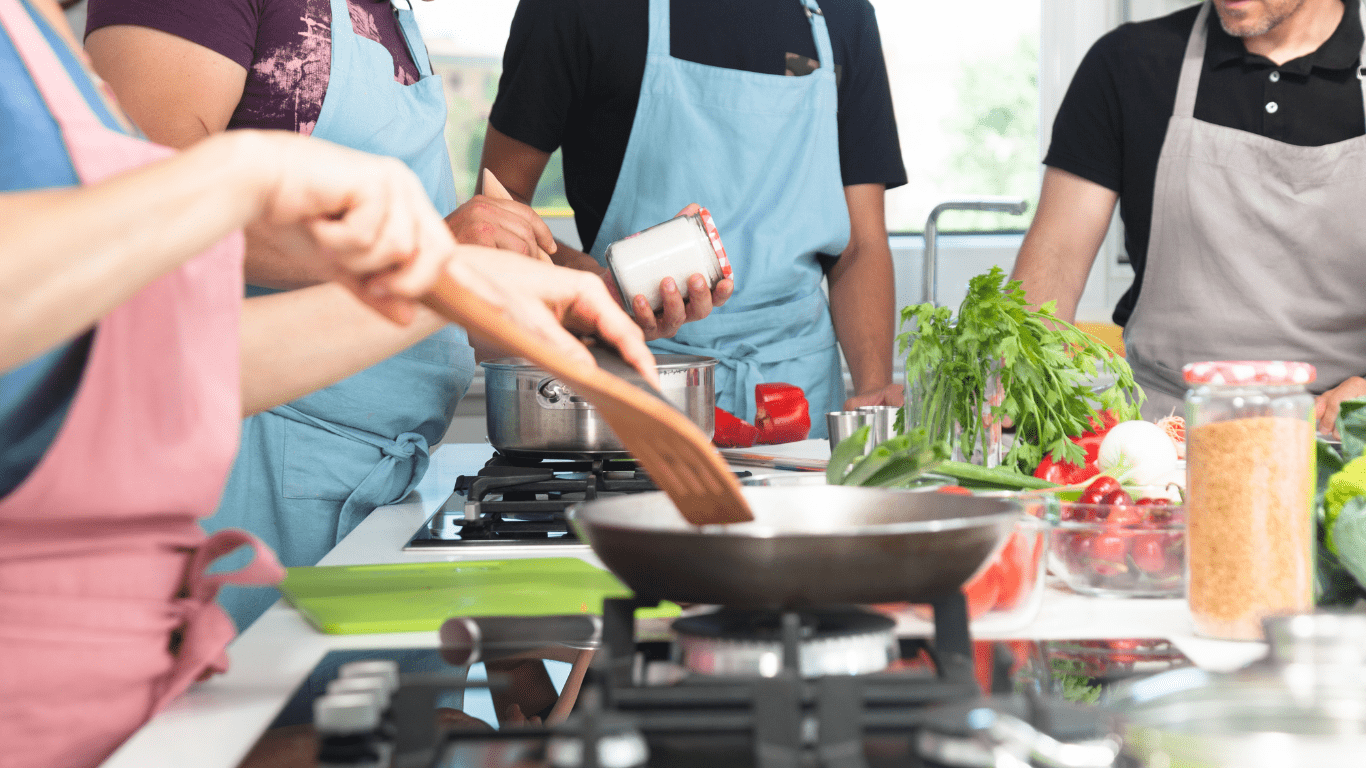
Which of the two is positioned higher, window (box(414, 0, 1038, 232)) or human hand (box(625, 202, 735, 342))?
window (box(414, 0, 1038, 232))

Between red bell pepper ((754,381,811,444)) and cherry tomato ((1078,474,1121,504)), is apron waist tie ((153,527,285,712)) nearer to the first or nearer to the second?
cherry tomato ((1078,474,1121,504))

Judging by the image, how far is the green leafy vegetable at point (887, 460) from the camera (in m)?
0.91

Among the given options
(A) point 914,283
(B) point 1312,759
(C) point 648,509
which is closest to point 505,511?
(C) point 648,509

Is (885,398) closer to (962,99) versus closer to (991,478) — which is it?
(991,478)

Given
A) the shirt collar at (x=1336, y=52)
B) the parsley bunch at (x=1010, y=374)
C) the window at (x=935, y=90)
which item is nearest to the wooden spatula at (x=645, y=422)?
the parsley bunch at (x=1010, y=374)

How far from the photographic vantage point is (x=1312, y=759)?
0.45 meters

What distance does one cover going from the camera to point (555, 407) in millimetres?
1480

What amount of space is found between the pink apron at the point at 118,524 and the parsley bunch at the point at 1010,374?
2.67 ft

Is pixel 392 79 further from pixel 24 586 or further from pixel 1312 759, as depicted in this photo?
pixel 1312 759

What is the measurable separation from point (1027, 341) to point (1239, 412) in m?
0.56

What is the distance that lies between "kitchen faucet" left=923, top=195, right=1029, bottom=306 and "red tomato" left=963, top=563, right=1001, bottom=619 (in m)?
1.71

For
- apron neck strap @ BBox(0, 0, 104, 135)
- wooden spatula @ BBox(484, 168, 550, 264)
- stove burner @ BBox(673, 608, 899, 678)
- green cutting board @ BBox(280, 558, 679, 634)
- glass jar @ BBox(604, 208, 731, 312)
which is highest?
apron neck strap @ BBox(0, 0, 104, 135)

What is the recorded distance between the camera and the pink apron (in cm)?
66

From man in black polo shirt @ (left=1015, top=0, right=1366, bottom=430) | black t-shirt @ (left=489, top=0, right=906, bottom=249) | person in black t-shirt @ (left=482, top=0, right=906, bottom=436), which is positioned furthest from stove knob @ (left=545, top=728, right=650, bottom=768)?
black t-shirt @ (left=489, top=0, right=906, bottom=249)
